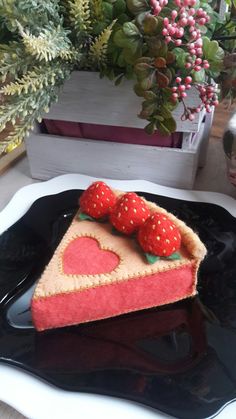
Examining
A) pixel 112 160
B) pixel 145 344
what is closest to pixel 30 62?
pixel 112 160

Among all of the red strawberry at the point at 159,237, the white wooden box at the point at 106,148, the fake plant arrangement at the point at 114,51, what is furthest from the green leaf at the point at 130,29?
the red strawberry at the point at 159,237

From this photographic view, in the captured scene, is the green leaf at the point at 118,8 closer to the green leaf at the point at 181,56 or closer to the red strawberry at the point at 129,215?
the green leaf at the point at 181,56

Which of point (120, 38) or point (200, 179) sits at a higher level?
point (120, 38)

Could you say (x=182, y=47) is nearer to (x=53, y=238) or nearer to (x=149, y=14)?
(x=149, y=14)

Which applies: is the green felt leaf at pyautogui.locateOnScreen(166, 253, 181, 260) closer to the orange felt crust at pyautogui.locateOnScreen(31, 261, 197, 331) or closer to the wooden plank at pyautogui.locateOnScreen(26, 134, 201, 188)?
the orange felt crust at pyautogui.locateOnScreen(31, 261, 197, 331)

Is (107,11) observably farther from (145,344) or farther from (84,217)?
(145,344)

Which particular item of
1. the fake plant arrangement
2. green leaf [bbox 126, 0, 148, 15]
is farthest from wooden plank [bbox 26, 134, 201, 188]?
green leaf [bbox 126, 0, 148, 15]
